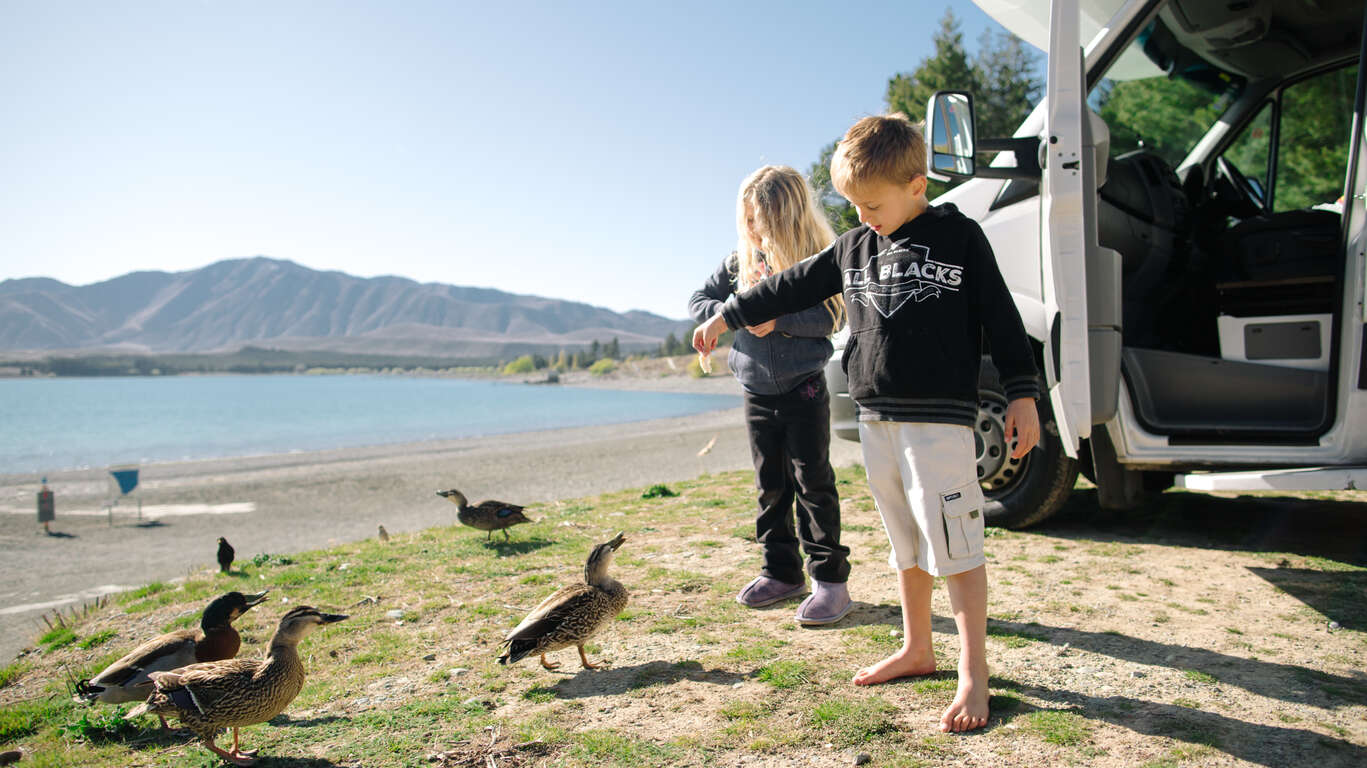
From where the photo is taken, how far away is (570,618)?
3.32m

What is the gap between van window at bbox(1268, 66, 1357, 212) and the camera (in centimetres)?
585

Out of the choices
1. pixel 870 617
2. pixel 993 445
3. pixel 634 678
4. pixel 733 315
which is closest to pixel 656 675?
pixel 634 678

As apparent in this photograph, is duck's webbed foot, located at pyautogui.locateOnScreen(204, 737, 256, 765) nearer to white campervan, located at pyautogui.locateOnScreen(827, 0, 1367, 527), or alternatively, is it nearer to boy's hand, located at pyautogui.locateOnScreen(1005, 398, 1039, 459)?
boy's hand, located at pyautogui.locateOnScreen(1005, 398, 1039, 459)

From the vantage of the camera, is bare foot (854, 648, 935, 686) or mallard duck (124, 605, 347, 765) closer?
mallard duck (124, 605, 347, 765)

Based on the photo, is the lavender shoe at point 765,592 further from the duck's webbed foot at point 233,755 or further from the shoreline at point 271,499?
the shoreline at point 271,499

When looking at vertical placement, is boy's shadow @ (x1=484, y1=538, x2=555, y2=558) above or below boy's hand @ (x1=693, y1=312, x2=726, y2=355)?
below

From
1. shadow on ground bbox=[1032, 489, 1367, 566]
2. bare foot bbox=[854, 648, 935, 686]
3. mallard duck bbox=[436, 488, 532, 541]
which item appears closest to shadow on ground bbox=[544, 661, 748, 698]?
bare foot bbox=[854, 648, 935, 686]

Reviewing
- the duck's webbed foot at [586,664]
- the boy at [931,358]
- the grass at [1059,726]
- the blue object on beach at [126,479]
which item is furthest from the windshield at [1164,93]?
the blue object on beach at [126,479]

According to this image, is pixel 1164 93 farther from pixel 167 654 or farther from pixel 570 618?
pixel 167 654

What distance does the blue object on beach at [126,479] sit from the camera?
49.6 ft

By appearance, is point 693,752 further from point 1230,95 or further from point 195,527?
point 195,527

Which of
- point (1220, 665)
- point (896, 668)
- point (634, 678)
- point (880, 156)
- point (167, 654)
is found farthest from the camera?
point (167, 654)

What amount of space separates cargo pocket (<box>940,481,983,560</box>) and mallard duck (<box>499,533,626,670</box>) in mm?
1633

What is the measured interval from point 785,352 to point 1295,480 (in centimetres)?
276
